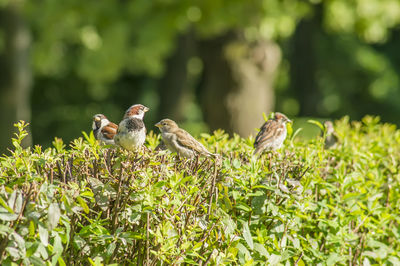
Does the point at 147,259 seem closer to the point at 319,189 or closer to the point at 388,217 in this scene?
the point at 319,189

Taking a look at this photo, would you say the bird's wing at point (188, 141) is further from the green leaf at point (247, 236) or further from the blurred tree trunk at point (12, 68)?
the blurred tree trunk at point (12, 68)

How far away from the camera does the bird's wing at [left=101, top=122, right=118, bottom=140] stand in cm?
464

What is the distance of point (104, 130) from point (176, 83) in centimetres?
1375

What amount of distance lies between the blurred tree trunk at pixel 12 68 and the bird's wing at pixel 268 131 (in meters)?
9.19

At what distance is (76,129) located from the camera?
20984 millimetres

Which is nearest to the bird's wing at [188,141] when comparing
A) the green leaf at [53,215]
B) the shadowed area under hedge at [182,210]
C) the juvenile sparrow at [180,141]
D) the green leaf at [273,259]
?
the juvenile sparrow at [180,141]

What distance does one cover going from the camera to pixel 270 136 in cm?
453

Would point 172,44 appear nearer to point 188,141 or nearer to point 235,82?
point 235,82

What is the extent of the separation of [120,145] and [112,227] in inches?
30.1

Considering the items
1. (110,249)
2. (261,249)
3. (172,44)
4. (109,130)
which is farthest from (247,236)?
(172,44)

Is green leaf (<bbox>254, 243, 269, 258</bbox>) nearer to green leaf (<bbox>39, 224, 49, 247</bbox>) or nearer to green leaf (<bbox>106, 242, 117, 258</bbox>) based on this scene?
green leaf (<bbox>106, 242, 117, 258</bbox>)

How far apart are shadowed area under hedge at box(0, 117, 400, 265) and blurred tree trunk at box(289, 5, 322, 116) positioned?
19.7 metres

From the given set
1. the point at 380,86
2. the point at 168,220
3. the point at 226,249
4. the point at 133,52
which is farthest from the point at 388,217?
the point at 380,86

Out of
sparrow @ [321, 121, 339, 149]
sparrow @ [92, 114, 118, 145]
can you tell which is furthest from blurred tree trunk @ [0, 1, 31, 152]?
sparrow @ [321, 121, 339, 149]
